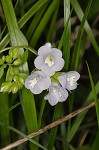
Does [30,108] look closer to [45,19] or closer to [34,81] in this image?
[34,81]

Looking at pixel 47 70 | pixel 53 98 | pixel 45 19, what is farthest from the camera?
pixel 45 19

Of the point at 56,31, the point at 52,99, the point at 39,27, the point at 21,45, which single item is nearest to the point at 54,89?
the point at 52,99

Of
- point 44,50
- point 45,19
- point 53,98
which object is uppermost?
point 45,19

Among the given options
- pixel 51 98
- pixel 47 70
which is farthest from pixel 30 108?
pixel 47 70

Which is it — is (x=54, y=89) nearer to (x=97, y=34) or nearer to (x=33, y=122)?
(x=33, y=122)

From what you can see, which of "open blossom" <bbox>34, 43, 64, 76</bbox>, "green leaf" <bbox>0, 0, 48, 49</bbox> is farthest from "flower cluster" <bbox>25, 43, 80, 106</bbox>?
"green leaf" <bbox>0, 0, 48, 49</bbox>

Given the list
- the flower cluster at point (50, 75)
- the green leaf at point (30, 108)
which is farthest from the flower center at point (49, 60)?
the green leaf at point (30, 108)
